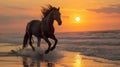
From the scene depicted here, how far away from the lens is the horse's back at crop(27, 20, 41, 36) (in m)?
16.8

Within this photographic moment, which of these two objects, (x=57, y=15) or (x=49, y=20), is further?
(x=49, y=20)

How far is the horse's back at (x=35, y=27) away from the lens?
663 inches

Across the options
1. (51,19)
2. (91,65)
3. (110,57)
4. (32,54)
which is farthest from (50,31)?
(91,65)

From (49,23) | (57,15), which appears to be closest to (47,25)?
(49,23)

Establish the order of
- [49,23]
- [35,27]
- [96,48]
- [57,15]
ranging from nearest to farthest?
[57,15], [49,23], [35,27], [96,48]

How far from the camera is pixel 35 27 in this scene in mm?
17125

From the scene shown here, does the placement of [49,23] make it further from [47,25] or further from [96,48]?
[96,48]

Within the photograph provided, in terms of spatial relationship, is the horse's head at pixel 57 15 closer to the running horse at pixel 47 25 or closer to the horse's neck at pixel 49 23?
the running horse at pixel 47 25

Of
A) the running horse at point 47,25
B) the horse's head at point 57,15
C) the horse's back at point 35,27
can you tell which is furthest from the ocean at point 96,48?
the horse's head at point 57,15

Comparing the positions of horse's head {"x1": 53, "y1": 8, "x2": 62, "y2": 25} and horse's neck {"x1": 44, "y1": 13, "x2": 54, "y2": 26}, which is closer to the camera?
horse's head {"x1": 53, "y1": 8, "x2": 62, "y2": 25}

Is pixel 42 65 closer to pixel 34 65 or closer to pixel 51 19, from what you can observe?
pixel 34 65

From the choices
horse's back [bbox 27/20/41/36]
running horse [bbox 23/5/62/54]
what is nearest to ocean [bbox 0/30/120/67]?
running horse [bbox 23/5/62/54]

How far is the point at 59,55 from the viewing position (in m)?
16.3

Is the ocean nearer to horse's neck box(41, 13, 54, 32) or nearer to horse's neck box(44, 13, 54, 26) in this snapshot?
horse's neck box(41, 13, 54, 32)
